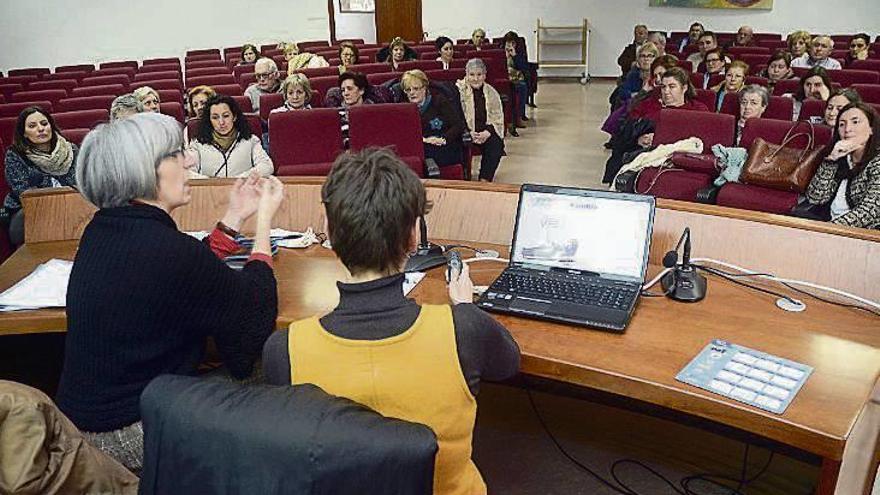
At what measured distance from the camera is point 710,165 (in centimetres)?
405

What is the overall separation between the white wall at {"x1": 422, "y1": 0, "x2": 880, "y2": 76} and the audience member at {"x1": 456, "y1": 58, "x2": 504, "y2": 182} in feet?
22.6

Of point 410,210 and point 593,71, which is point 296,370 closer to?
point 410,210

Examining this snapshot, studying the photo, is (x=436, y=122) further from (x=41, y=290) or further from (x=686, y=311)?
(x=686, y=311)

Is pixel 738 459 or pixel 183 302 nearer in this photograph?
pixel 183 302

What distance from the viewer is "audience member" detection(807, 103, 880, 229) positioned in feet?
10.9

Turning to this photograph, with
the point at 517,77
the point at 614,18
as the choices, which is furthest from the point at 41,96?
the point at 614,18

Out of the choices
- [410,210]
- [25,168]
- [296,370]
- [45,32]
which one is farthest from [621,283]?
[45,32]

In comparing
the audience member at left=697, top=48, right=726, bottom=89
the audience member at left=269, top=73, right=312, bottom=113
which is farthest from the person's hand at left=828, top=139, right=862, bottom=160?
the audience member at left=697, top=48, right=726, bottom=89

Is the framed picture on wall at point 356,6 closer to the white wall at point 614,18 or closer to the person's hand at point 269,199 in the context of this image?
the white wall at point 614,18

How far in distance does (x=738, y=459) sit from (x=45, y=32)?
10328mm

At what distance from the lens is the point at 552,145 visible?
738 centimetres

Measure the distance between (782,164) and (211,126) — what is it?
9.17ft

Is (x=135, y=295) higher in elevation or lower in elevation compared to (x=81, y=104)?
lower

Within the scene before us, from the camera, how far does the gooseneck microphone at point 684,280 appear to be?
72.0 inches
